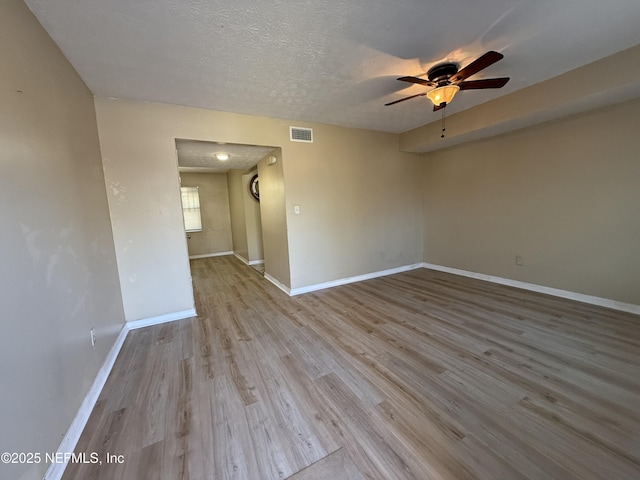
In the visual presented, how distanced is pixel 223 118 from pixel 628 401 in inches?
168

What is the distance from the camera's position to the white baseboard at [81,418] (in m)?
1.17

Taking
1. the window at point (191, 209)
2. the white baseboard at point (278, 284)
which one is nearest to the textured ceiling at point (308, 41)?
the white baseboard at point (278, 284)

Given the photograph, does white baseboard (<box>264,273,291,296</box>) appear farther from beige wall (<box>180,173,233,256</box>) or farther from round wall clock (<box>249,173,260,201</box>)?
beige wall (<box>180,173,233,256</box>)

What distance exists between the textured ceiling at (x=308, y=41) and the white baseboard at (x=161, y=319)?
2.47m

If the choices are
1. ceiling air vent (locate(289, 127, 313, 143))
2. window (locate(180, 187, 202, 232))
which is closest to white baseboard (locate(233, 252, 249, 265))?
window (locate(180, 187, 202, 232))

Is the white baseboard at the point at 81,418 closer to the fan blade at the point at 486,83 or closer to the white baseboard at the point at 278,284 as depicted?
the white baseboard at the point at 278,284

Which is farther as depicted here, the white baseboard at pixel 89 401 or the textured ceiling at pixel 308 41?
the textured ceiling at pixel 308 41

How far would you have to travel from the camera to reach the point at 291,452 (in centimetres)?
126

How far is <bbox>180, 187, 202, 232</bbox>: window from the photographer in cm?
679

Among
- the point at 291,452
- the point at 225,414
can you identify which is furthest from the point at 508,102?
the point at 225,414

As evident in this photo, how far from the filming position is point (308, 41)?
1820 millimetres

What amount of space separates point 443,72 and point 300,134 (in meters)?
1.93

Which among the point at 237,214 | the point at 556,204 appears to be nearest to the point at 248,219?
the point at 237,214

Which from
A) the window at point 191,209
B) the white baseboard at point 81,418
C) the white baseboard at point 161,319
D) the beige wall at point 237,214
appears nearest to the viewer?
the white baseboard at point 81,418
